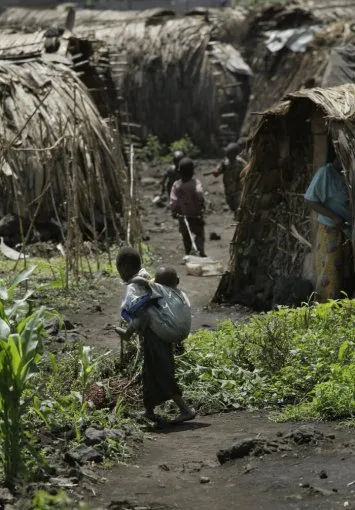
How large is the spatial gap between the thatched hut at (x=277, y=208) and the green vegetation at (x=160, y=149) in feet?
34.5

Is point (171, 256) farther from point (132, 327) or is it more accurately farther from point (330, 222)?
point (132, 327)

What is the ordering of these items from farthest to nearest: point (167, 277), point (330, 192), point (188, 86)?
1. point (188, 86)
2. point (330, 192)
3. point (167, 277)

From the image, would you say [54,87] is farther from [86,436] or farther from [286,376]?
[86,436]

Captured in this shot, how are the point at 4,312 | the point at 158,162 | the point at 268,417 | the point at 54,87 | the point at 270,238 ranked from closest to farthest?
the point at 4,312
the point at 268,417
the point at 270,238
the point at 54,87
the point at 158,162

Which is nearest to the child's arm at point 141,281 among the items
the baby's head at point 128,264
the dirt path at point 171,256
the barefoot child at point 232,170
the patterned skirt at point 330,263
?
the baby's head at point 128,264

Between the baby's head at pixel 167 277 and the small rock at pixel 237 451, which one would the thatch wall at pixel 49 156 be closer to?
the baby's head at pixel 167 277

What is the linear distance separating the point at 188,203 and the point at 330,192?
13.1ft

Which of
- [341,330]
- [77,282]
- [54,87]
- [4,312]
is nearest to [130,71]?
[54,87]

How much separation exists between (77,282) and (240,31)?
12.4m

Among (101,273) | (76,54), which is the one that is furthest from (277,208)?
(76,54)

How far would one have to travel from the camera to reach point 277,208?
10820mm

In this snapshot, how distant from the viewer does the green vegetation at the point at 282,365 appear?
698 cm

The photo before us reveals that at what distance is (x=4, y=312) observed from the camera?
6230 millimetres

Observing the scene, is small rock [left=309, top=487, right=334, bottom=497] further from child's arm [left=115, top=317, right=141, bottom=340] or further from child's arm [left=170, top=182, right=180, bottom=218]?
child's arm [left=170, top=182, right=180, bottom=218]
